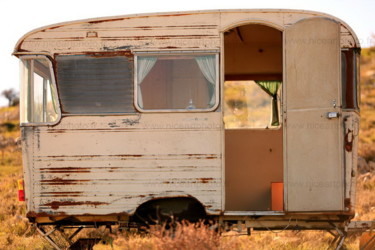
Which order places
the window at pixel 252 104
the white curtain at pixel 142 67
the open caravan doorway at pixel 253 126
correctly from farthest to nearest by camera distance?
the window at pixel 252 104 < the open caravan doorway at pixel 253 126 < the white curtain at pixel 142 67

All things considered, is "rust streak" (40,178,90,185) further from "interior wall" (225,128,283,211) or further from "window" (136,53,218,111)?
"interior wall" (225,128,283,211)

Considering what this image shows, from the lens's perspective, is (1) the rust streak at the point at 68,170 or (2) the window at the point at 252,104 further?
(2) the window at the point at 252,104

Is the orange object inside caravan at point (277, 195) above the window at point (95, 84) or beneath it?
beneath

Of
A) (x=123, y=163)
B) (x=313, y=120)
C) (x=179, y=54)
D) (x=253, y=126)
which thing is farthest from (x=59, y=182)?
(x=253, y=126)

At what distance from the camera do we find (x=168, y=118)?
7.49m

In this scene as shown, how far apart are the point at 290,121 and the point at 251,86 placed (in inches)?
97.2

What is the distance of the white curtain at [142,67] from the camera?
754 centimetres

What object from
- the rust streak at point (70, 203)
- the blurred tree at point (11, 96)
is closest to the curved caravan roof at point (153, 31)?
the rust streak at point (70, 203)

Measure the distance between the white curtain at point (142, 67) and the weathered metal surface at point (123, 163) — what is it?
0.28m

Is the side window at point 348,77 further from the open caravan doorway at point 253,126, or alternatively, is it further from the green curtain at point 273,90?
the green curtain at point 273,90

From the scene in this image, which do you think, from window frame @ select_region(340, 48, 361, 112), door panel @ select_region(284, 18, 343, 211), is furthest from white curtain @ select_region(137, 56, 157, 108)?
window frame @ select_region(340, 48, 361, 112)

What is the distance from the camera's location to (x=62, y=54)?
758cm

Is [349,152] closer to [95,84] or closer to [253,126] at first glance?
[253,126]

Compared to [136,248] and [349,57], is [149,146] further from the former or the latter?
[349,57]
